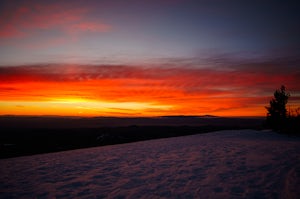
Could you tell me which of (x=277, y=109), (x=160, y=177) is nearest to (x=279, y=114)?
(x=277, y=109)

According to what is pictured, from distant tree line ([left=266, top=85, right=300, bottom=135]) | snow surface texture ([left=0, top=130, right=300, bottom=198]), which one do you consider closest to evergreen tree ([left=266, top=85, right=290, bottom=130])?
distant tree line ([left=266, top=85, right=300, bottom=135])

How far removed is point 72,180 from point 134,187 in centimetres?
277

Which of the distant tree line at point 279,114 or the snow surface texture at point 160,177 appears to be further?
the distant tree line at point 279,114

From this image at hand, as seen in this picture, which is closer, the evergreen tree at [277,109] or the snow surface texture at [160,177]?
the snow surface texture at [160,177]

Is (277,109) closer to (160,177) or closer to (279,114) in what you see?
(279,114)

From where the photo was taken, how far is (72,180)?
862 cm

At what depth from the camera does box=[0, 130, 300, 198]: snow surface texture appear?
7.01 m

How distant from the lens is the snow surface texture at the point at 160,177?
7008 millimetres

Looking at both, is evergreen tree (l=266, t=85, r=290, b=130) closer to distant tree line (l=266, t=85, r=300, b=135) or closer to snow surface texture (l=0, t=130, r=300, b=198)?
distant tree line (l=266, t=85, r=300, b=135)

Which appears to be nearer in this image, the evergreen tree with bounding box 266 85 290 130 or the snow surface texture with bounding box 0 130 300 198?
the snow surface texture with bounding box 0 130 300 198

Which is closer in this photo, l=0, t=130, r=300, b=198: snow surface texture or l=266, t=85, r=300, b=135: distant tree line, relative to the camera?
l=0, t=130, r=300, b=198: snow surface texture

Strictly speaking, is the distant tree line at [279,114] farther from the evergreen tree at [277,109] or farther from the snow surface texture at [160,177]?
the snow surface texture at [160,177]

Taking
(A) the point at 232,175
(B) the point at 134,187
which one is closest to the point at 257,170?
(A) the point at 232,175

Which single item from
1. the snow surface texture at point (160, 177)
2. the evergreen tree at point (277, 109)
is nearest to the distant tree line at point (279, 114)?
the evergreen tree at point (277, 109)
